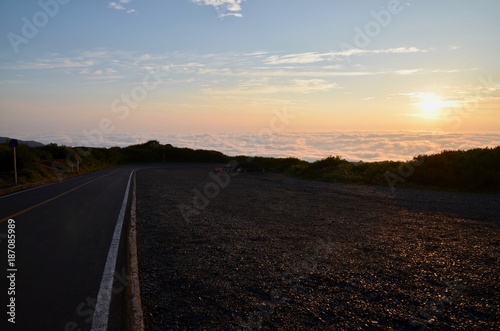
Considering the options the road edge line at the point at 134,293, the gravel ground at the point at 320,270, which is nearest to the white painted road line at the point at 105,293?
the road edge line at the point at 134,293

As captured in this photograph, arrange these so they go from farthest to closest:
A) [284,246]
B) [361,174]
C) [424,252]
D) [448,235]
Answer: [361,174]
[448,235]
[284,246]
[424,252]

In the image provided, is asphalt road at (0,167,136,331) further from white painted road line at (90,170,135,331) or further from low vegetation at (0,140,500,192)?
low vegetation at (0,140,500,192)

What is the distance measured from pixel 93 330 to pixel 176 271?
254 centimetres

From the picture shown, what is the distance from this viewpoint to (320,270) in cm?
722

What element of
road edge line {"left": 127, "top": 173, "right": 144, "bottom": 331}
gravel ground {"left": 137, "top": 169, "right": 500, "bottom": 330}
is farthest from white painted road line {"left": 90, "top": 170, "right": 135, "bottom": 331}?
gravel ground {"left": 137, "top": 169, "right": 500, "bottom": 330}

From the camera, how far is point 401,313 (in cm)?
529

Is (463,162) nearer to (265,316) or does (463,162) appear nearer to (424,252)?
(424,252)

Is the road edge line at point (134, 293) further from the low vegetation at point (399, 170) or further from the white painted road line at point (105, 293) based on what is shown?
the low vegetation at point (399, 170)

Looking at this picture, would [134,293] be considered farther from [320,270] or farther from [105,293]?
[320,270]

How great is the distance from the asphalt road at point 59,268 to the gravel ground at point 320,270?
2.24ft

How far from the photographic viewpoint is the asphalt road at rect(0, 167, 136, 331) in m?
5.04

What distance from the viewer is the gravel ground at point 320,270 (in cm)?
516

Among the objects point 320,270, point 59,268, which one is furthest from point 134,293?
point 320,270

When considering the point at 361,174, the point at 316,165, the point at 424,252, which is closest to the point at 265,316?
the point at 424,252
